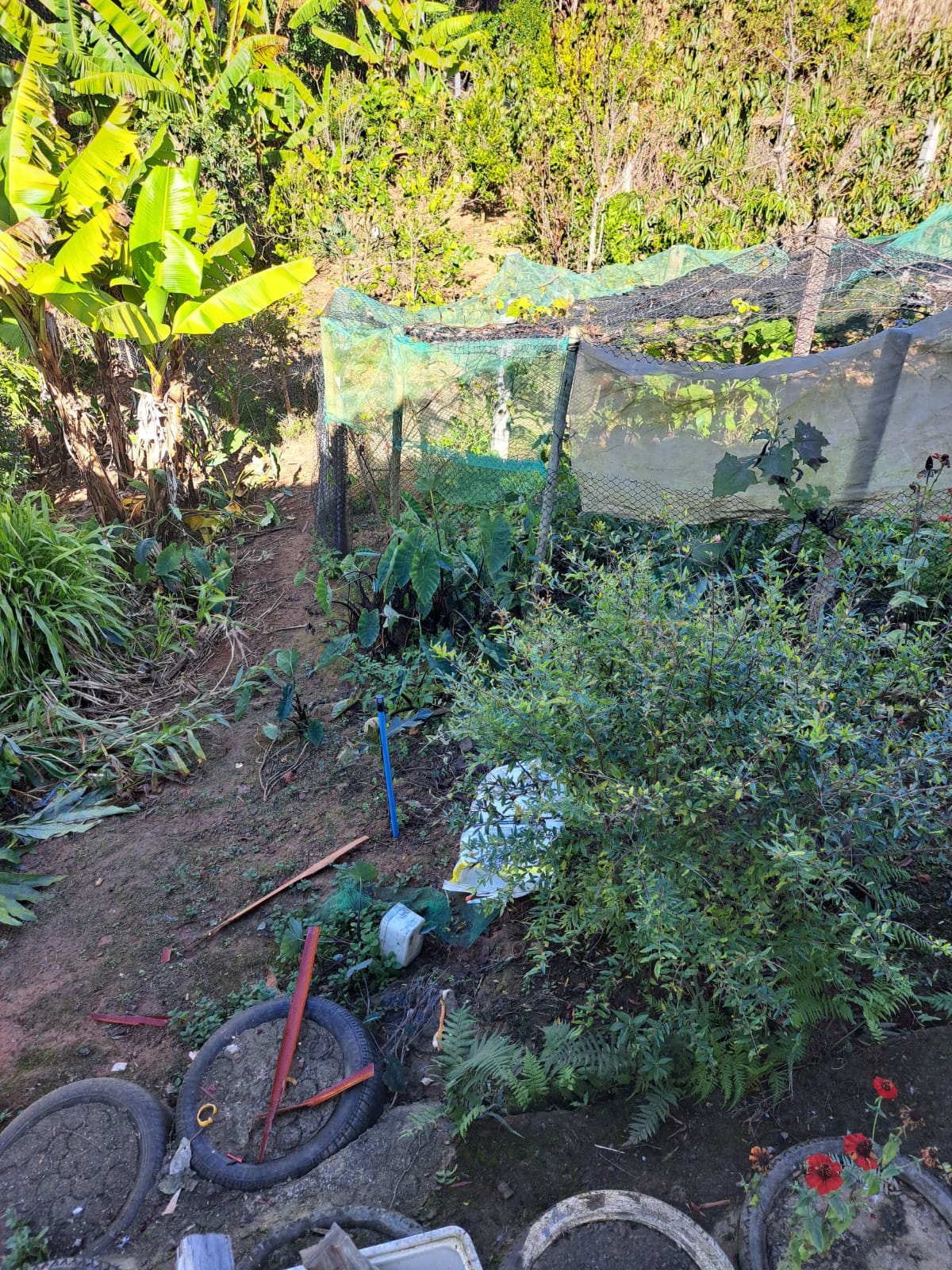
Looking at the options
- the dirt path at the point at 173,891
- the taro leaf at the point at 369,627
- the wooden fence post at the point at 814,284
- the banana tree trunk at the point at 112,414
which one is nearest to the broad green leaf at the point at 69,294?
the banana tree trunk at the point at 112,414

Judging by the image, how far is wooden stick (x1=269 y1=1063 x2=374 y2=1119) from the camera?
2432 mm

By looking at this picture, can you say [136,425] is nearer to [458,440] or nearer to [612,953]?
[458,440]

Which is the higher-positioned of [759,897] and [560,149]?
[560,149]

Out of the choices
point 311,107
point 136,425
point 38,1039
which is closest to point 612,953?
point 38,1039

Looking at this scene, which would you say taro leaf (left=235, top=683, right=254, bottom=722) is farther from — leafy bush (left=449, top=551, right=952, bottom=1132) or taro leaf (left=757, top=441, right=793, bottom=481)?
taro leaf (left=757, top=441, right=793, bottom=481)

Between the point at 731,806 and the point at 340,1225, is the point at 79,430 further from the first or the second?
the point at 731,806

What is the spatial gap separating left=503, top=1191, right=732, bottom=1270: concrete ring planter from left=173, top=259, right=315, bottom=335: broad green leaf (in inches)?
219

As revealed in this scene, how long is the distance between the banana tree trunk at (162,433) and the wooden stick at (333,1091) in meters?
5.09

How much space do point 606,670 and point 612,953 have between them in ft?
3.67

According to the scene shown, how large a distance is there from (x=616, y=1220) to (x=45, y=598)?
469 cm

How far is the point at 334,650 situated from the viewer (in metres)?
4.75

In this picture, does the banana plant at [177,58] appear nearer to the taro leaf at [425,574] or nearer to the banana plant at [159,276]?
the banana plant at [159,276]

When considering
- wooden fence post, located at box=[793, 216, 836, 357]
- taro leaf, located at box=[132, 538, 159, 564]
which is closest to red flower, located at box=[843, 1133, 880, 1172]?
wooden fence post, located at box=[793, 216, 836, 357]

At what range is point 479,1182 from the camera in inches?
83.8
